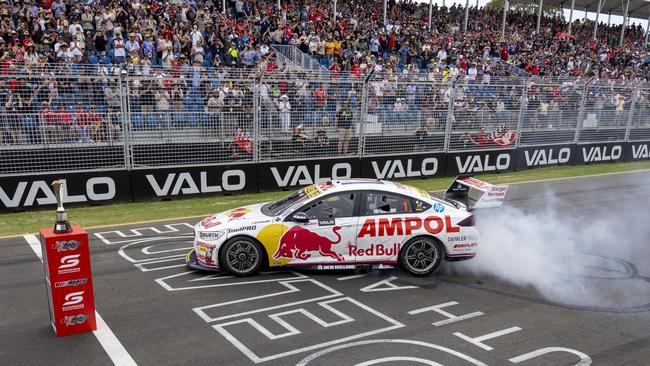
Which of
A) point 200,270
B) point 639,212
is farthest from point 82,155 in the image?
point 639,212

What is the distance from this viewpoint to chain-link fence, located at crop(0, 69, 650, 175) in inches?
441

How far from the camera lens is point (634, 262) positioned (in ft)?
28.9

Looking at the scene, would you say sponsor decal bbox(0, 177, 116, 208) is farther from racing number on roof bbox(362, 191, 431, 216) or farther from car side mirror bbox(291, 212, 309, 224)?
racing number on roof bbox(362, 191, 431, 216)

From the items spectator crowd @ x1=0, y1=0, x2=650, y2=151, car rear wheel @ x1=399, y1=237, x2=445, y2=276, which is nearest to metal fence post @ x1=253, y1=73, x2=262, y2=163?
spectator crowd @ x1=0, y1=0, x2=650, y2=151

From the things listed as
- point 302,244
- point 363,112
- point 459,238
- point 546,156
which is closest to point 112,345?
point 302,244

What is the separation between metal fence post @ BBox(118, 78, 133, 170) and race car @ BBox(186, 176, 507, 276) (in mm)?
5022

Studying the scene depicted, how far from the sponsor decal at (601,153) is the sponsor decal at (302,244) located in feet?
51.6

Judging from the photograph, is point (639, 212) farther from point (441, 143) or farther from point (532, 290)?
point (532, 290)

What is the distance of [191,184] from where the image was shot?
42.7 feet

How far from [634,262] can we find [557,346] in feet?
12.9

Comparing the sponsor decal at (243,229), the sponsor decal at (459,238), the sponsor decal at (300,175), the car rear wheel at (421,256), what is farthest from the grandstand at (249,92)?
the sponsor decal at (459,238)

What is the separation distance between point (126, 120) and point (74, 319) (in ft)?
23.2

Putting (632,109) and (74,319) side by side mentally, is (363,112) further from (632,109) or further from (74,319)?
(632,109)

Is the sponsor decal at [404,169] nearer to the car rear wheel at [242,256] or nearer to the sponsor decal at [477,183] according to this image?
the sponsor decal at [477,183]
